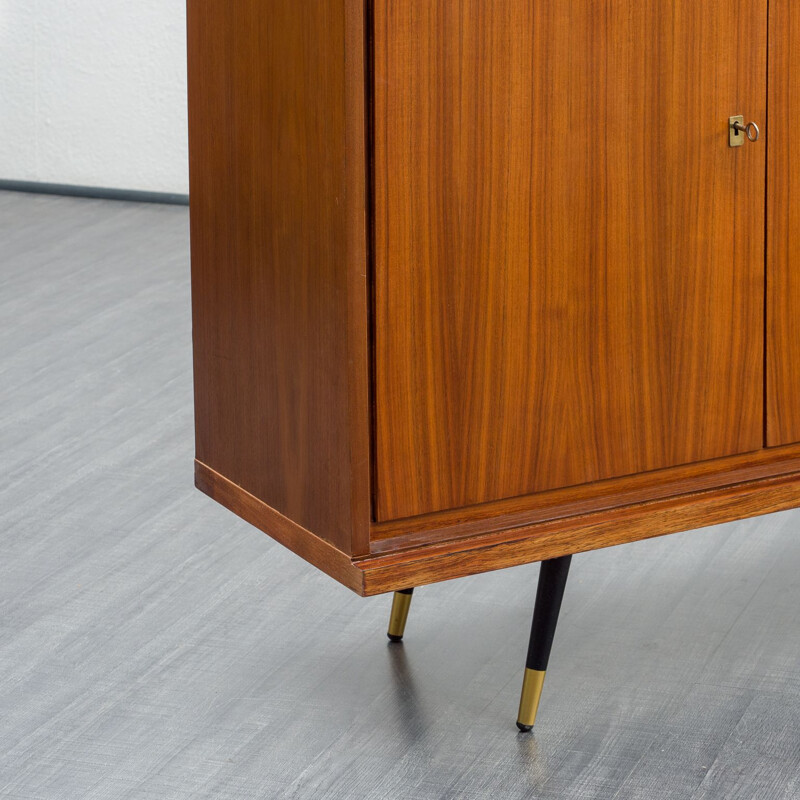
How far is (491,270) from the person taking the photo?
1.47 metres

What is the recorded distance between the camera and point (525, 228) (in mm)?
1476

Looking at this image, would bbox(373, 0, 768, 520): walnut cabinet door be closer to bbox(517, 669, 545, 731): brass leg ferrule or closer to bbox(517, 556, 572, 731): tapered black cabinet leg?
bbox(517, 556, 572, 731): tapered black cabinet leg

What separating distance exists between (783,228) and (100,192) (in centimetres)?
442

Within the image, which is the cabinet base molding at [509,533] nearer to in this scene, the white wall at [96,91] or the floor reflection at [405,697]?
the floor reflection at [405,697]

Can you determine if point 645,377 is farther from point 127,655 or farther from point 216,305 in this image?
point 127,655

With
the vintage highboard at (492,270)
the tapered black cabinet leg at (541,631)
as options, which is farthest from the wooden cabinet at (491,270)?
the tapered black cabinet leg at (541,631)

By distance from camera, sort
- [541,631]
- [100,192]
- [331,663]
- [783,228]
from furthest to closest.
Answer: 1. [100,192]
2. [331,663]
3. [541,631]
4. [783,228]

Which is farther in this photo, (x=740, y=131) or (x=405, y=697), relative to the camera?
(x=405, y=697)

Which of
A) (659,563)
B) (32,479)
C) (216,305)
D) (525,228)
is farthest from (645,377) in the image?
(32,479)

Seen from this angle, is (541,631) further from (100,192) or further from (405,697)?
(100,192)

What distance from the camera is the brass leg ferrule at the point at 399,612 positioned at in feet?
6.75

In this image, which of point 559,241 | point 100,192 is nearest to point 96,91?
point 100,192

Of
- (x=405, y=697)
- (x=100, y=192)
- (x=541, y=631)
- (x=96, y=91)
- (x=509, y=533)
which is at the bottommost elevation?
(x=405, y=697)

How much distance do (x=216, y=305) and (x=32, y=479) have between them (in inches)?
47.6
